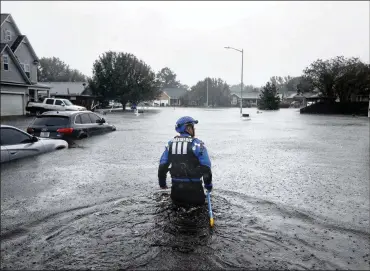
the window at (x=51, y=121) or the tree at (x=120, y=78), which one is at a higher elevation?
the tree at (x=120, y=78)

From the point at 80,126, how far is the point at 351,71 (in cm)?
4489

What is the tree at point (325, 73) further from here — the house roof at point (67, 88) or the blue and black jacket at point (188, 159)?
the blue and black jacket at point (188, 159)

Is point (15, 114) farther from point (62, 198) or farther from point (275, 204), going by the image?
point (275, 204)

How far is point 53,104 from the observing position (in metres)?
33.6

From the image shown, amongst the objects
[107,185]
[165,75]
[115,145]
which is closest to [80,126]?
Answer: [115,145]

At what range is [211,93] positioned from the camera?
3684 inches

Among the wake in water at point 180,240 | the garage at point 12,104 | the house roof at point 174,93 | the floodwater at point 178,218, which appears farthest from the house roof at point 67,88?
the wake in water at point 180,240

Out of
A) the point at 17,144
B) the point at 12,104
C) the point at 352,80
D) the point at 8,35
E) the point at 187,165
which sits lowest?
the point at 17,144

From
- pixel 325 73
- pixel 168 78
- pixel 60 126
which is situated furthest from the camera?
pixel 168 78

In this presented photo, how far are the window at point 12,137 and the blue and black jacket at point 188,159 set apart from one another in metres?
5.42

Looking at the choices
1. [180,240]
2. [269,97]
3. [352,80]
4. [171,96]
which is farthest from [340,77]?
[171,96]

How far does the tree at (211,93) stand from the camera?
93500 mm

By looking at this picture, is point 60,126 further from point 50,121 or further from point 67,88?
point 67,88

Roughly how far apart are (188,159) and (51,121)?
31.1 ft
